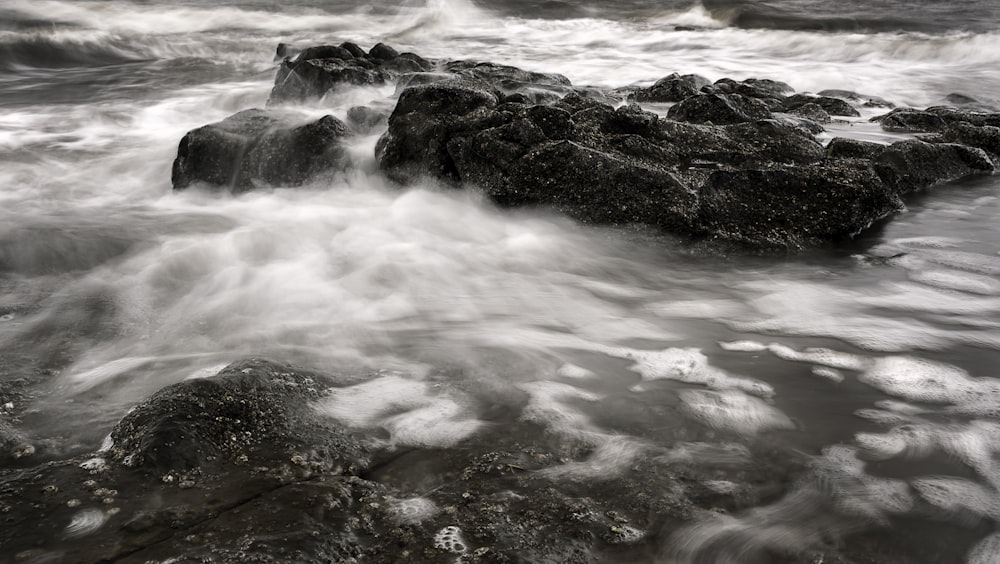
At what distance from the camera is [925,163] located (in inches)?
244

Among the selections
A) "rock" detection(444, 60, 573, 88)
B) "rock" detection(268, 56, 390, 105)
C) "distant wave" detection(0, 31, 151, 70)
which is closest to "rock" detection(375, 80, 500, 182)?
"rock" detection(444, 60, 573, 88)

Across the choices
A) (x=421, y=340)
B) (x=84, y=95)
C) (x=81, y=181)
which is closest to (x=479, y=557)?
(x=421, y=340)

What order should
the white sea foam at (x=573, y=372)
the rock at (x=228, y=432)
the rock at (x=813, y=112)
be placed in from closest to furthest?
A: 1. the rock at (x=228, y=432)
2. the white sea foam at (x=573, y=372)
3. the rock at (x=813, y=112)

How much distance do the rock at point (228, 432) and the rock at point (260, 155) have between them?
350 cm

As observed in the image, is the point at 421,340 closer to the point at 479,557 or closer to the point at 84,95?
the point at 479,557

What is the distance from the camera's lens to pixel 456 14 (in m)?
19.2

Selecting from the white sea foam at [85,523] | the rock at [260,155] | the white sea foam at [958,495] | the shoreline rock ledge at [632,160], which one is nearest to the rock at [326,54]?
the shoreline rock ledge at [632,160]

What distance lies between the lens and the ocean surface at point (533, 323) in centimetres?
283

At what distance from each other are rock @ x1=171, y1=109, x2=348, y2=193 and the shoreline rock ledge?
0.01 m

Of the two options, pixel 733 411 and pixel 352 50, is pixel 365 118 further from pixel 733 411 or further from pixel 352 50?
pixel 733 411

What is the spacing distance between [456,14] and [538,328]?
1693cm

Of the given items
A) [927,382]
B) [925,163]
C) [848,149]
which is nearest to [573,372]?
[927,382]

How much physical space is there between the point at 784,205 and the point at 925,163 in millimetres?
2223

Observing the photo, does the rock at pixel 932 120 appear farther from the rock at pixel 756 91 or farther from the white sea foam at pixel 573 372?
the white sea foam at pixel 573 372
